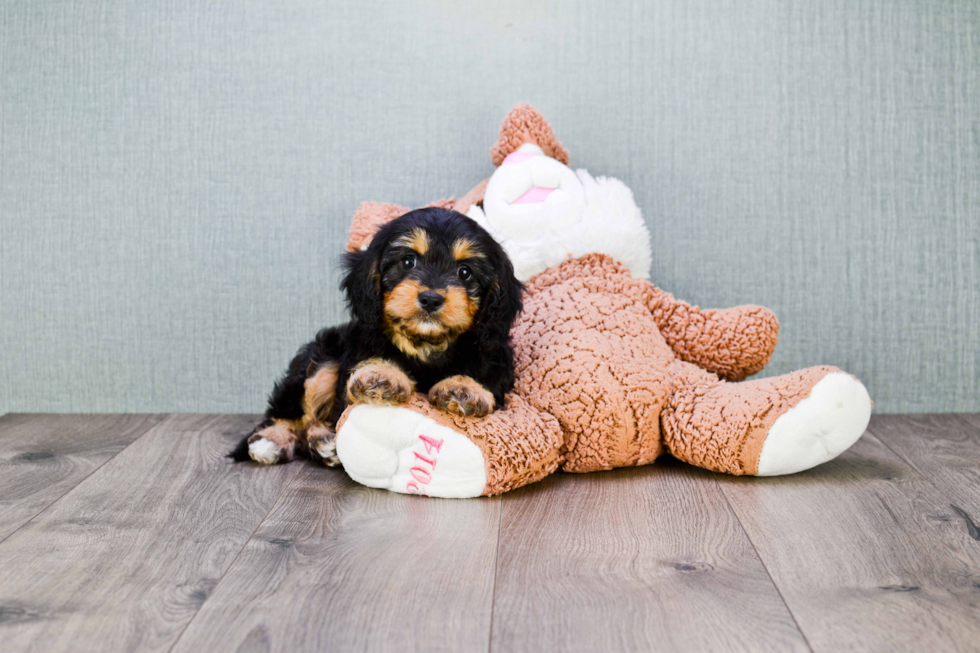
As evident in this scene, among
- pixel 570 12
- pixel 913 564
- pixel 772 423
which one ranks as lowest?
pixel 913 564

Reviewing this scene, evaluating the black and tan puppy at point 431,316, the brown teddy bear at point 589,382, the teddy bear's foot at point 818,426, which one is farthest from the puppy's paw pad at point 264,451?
the teddy bear's foot at point 818,426

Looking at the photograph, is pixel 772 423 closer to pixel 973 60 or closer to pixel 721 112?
pixel 721 112

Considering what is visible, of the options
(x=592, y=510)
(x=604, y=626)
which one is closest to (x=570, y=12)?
(x=592, y=510)

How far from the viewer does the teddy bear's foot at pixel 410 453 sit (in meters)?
1.89

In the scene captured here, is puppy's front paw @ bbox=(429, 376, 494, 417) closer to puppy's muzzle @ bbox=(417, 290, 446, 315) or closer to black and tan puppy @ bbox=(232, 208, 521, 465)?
black and tan puppy @ bbox=(232, 208, 521, 465)

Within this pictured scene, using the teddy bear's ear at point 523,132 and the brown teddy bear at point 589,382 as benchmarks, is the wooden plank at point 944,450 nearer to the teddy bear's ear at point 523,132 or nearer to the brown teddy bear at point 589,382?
the brown teddy bear at point 589,382

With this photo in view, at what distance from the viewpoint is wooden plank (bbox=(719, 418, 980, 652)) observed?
1.27 m

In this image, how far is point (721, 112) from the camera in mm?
2797

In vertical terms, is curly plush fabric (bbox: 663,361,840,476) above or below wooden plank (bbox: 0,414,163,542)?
above

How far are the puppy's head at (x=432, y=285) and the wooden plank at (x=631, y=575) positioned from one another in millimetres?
452

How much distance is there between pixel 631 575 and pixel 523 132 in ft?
5.07

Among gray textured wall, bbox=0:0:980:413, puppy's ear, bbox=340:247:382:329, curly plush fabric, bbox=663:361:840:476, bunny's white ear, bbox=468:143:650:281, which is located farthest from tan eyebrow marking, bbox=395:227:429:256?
gray textured wall, bbox=0:0:980:413

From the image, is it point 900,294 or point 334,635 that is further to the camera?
point 900,294

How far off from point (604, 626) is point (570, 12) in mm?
2192
